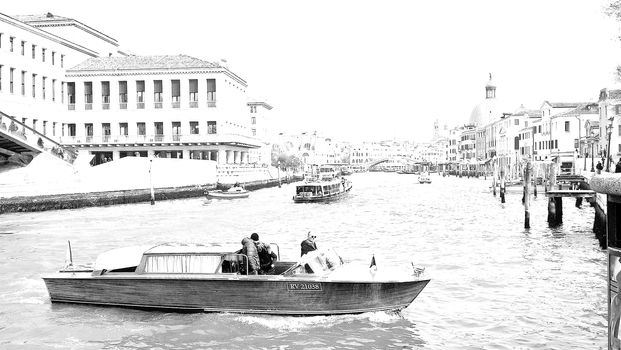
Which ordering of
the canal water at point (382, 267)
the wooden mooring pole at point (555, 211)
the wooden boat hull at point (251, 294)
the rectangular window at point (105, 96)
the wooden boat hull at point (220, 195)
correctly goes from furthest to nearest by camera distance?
1. the rectangular window at point (105, 96)
2. the wooden boat hull at point (220, 195)
3. the wooden mooring pole at point (555, 211)
4. the wooden boat hull at point (251, 294)
5. the canal water at point (382, 267)

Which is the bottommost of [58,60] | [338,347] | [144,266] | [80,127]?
[338,347]

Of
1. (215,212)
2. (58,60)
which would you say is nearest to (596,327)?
(215,212)

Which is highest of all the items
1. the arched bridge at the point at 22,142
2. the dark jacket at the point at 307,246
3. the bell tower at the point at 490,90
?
the bell tower at the point at 490,90

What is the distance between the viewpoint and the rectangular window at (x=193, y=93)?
72938 millimetres

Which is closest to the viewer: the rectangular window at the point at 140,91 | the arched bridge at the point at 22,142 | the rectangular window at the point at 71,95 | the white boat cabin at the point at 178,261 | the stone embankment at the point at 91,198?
the white boat cabin at the point at 178,261

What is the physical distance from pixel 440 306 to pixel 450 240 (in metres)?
12.6

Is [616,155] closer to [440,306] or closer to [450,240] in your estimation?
[450,240]

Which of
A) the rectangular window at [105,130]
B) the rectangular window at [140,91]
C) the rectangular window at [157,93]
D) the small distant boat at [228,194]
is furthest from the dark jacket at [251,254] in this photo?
the rectangular window at [105,130]

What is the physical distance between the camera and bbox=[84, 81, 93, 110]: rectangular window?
72.9 meters

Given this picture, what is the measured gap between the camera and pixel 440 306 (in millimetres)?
15539

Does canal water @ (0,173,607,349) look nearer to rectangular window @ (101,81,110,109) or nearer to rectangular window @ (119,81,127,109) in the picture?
rectangular window @ (119,81,127,109)

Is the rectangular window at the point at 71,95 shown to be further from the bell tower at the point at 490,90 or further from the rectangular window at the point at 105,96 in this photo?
the bell tower at the point at 490,90

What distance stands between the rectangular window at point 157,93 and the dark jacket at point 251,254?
61.1 m

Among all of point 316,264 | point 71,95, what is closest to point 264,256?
point 316,264
